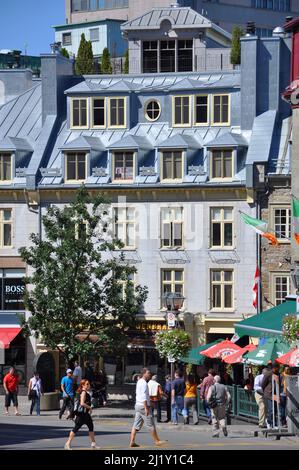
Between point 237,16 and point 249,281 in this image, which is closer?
point 249,281

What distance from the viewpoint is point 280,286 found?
5969 cm

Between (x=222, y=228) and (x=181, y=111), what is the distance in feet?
19.3

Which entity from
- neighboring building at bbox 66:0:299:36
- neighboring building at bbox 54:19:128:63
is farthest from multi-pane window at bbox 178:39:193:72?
neighboring building at bbox 54:19:128:63

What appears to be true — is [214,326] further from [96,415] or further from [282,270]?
[96,415]

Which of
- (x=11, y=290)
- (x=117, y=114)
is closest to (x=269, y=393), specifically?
(x=11, y=290)

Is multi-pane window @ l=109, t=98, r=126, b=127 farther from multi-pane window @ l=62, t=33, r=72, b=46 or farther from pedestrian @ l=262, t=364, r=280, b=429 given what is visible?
multi-pane window @ l=62, t=33, r=72, b=46

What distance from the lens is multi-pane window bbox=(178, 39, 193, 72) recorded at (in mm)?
73688

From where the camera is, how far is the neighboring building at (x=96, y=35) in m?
109

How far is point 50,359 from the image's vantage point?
2388 inches

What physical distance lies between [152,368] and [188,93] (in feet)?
37.3

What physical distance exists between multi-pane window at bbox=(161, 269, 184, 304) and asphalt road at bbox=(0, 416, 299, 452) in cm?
1543

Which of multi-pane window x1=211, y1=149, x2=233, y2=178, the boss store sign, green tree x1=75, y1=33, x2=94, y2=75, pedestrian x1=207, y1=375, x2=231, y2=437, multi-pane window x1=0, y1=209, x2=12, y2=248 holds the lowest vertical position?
pedestrian x1=207, y1=375, x2=231, y2=437

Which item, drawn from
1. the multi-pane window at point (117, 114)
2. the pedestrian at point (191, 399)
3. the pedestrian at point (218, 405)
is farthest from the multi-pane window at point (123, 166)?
the pedestrian at point (218, 405)
